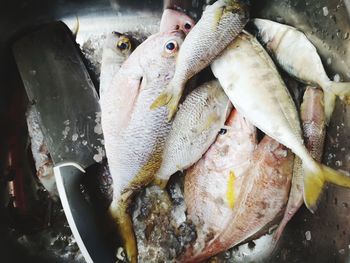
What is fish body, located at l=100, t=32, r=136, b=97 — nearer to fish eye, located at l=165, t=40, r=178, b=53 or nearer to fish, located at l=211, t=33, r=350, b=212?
fish eye, located at l=165, t=40, r=178, b=53

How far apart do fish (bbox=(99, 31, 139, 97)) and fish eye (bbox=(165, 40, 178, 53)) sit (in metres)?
0.20

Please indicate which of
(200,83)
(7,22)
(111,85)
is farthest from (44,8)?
(200,83)

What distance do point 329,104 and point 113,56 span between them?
628 millimetres

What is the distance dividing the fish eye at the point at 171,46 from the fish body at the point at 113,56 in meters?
0.20

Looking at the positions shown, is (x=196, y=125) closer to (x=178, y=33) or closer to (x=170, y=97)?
(x=170, y=97)

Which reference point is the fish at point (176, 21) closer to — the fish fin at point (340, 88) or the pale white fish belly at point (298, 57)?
the pale white fish belly at point (298, 57)

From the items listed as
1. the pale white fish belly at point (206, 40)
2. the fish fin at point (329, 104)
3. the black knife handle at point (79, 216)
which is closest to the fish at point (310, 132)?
the fish fin at point (329, 104)

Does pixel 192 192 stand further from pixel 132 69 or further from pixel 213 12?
pixel 213 12

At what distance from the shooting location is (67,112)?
1.36 meters

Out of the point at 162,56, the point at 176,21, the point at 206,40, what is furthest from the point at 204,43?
the point at 176,21

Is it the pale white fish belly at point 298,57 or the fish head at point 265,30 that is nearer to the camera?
the pale white fish belly at point 298,57

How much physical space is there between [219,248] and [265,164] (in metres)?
0.29

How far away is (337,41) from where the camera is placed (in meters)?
1.11

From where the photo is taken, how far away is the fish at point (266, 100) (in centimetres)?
100
